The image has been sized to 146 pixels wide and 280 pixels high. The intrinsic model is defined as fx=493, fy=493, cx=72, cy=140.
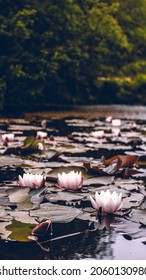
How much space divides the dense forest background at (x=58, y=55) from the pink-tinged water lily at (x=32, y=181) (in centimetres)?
509

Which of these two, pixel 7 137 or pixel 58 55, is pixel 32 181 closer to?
pixel 7 137

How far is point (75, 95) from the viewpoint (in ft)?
31.6

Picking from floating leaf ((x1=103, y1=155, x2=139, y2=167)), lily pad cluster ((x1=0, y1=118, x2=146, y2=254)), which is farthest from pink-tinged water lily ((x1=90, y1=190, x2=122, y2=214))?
floating leaf ((x1=103, y1=155, x2=139, y2=167))

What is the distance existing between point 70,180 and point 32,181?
129 millimetres

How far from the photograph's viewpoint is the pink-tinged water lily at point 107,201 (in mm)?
1343

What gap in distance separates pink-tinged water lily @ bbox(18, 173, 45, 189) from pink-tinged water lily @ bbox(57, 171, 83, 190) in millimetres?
65

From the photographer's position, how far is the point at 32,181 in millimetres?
1645

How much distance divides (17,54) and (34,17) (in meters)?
0.90

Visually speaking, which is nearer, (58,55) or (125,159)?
(125,159)

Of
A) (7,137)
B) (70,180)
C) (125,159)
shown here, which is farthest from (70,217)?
(7,137)

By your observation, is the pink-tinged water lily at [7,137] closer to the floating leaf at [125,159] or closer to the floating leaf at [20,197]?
the floating leaf at [125,159]

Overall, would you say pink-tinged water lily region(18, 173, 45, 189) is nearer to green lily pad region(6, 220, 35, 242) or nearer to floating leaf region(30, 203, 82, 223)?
floating leaf region(30, 203, 82, 223)
